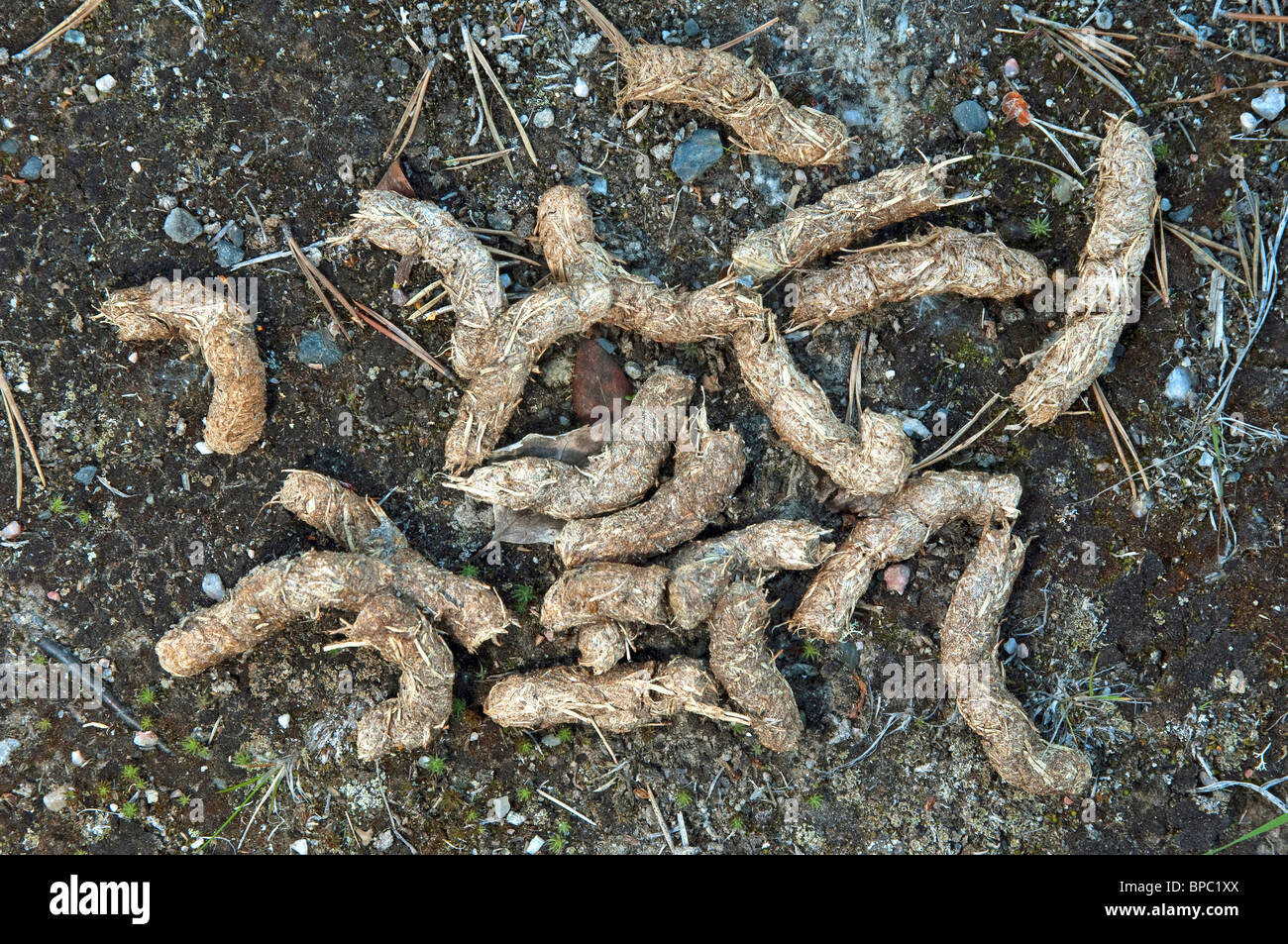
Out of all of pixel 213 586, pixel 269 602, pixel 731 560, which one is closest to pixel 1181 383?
pixel 731 560

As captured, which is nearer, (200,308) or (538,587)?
(200,308)

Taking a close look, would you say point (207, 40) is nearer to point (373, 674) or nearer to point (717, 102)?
point (717, 102)

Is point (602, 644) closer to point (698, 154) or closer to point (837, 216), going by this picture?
point (837, 216)

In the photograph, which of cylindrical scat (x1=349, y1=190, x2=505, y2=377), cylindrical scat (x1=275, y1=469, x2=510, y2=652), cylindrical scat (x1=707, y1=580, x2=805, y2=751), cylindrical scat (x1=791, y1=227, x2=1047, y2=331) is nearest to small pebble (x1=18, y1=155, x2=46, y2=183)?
cylindrical scat (x1=349, y1=190, x2=505, y2=377)
